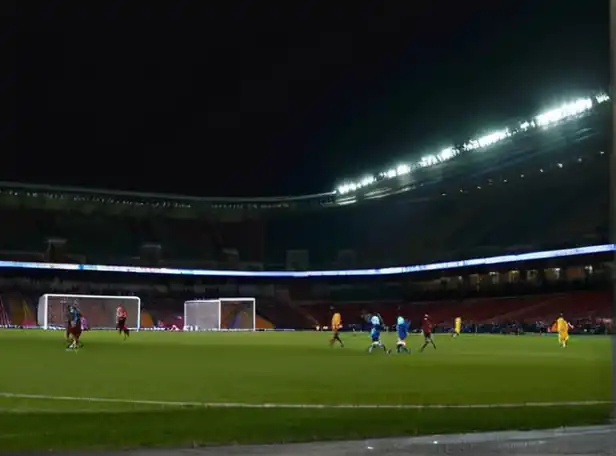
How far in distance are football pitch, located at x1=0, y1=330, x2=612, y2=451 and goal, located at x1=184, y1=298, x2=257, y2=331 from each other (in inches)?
1722

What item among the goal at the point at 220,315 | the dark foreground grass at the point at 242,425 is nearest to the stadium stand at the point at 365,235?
the goal at the point at 220,315

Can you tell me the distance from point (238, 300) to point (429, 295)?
22.2 meters

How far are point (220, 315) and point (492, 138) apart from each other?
27.5 m

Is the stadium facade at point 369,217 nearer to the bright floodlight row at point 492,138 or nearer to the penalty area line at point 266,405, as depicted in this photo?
the bright floodlight row at point 492,138

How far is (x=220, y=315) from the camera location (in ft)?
232

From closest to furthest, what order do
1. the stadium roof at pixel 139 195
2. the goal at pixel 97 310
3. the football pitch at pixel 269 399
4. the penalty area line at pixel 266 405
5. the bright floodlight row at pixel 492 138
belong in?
the football pitch at pixel 269 399 < the penalty area line at pixel 266 405 < the bright floodlight row at pixel 492 138 < the goal at pixel 97 310 < the stadium roof at pixel 139 195

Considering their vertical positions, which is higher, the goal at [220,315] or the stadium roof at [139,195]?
the stadium roof at [139,195]

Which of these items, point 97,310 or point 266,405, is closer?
point 266,405

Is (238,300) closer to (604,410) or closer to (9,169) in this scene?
(9,169)

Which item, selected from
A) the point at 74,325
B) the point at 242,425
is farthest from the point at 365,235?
the point at 242,425

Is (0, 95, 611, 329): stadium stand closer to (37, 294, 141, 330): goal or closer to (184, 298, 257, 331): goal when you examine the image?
(37, 294, 141, 330): goal

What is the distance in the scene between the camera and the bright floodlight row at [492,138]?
57.8 meters

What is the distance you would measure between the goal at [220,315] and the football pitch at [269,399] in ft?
143

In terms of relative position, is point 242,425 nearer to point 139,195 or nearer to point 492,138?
point 492,138
